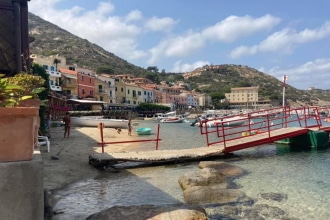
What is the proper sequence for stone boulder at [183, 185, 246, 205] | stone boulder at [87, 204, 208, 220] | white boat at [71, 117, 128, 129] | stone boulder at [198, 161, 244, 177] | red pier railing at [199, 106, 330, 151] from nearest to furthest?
stone boulder at [87, 204, 208, 220] < stone boulder at [183, 185, 246, 205] < stone boulder at [198, 161, 244, 177] < red pier railing at [199, 106, 330, 151] < white boat at [71, 117, 128, 129]

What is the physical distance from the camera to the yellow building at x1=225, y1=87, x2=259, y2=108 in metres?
161

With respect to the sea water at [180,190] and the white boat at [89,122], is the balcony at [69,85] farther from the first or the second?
the sea water at [180,190]

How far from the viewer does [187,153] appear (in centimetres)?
1466

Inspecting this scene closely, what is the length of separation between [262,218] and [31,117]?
5.64 meters

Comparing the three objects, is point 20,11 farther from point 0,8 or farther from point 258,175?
point 258,175

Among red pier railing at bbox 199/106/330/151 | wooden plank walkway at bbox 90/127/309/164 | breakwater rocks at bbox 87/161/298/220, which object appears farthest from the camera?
red pier railing at bbox 199/106/330/151

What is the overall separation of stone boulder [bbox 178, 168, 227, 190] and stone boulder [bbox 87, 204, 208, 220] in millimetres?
3829

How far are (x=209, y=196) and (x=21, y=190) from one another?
5.82 metres

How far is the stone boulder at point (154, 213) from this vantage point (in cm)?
530

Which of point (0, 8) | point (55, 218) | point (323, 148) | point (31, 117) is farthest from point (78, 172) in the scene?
point (323, 148)

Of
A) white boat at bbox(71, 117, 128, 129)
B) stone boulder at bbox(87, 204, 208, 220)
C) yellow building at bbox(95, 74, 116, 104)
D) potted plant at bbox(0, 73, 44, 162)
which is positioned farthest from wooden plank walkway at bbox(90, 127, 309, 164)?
yellow building at bbox(95, 74, 116, 104)

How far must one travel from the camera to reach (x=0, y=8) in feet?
32.5

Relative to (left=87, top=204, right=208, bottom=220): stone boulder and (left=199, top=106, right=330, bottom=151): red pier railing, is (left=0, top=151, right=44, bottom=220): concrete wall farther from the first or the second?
(left=199, top=106, right=330, bottom=151): red pier railing

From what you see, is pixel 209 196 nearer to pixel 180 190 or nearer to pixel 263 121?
pixel 180 190
